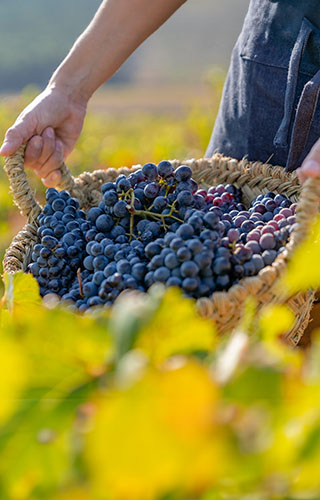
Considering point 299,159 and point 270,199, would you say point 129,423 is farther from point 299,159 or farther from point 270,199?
point 299,159

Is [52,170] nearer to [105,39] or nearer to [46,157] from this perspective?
[46,157]

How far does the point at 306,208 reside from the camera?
898mm

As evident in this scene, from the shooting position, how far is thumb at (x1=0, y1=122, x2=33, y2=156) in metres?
1.33

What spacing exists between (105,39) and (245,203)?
64 cm

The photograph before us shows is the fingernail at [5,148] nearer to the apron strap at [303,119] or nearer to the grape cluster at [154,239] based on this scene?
the grape cluster at [154,239]

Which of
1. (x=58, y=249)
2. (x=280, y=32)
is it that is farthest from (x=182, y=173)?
(x=280, y=32)

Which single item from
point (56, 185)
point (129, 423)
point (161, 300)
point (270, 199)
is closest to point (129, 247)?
point (270, 199)

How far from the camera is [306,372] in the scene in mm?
375

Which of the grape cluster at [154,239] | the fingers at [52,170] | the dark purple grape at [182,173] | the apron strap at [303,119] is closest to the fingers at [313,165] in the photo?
the grape cluster at [154,239]

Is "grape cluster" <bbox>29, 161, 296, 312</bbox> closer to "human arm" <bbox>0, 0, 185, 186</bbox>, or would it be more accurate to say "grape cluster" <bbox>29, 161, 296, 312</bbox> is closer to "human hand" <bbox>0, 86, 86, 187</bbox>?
"human hand" <bbox>0, 86, 86, 187</bbox>

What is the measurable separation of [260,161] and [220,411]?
130 cm

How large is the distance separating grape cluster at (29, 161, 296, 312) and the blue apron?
22 cm

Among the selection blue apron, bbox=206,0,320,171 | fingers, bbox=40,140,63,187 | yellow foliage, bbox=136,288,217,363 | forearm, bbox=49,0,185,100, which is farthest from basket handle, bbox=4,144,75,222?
yellow foliage, bbox=136,288,217,363

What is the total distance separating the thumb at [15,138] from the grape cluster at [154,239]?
0.18m
